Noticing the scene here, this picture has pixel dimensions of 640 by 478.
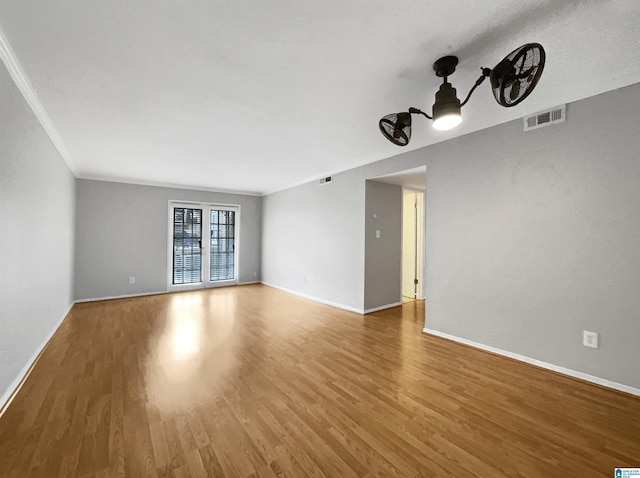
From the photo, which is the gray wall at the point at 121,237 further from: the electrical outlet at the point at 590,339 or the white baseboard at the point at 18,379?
the electrical outlet at the point at 590,339

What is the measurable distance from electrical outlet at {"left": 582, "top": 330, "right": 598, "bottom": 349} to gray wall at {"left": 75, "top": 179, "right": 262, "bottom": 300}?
22.6ft

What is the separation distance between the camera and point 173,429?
1.73 metres

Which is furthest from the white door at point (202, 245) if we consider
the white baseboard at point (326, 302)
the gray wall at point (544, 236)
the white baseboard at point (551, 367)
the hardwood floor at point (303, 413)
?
the white baseboard at point (551, 367)

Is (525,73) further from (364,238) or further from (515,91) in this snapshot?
(364,238)

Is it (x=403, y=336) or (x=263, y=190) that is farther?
(x=263, y=190)

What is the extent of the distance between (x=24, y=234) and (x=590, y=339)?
4.98m

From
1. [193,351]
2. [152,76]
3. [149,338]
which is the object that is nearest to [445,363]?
[193,351]

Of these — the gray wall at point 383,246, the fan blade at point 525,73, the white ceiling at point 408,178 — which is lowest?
the gray wall at point 383,246

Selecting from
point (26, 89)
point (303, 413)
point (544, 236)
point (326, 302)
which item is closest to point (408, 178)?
point (544, 236)

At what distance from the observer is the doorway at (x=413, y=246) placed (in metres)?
5.61

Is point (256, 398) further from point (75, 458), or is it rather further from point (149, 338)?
point (149, 338)

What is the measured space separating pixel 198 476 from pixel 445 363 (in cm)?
228

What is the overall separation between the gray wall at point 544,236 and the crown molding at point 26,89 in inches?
151

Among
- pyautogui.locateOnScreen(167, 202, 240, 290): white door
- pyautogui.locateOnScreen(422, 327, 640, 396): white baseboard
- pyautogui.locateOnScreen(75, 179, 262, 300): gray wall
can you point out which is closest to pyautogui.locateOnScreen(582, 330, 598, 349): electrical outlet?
pyautogui.locateOnScreen(422, 327, 640, 396): white baseboard
